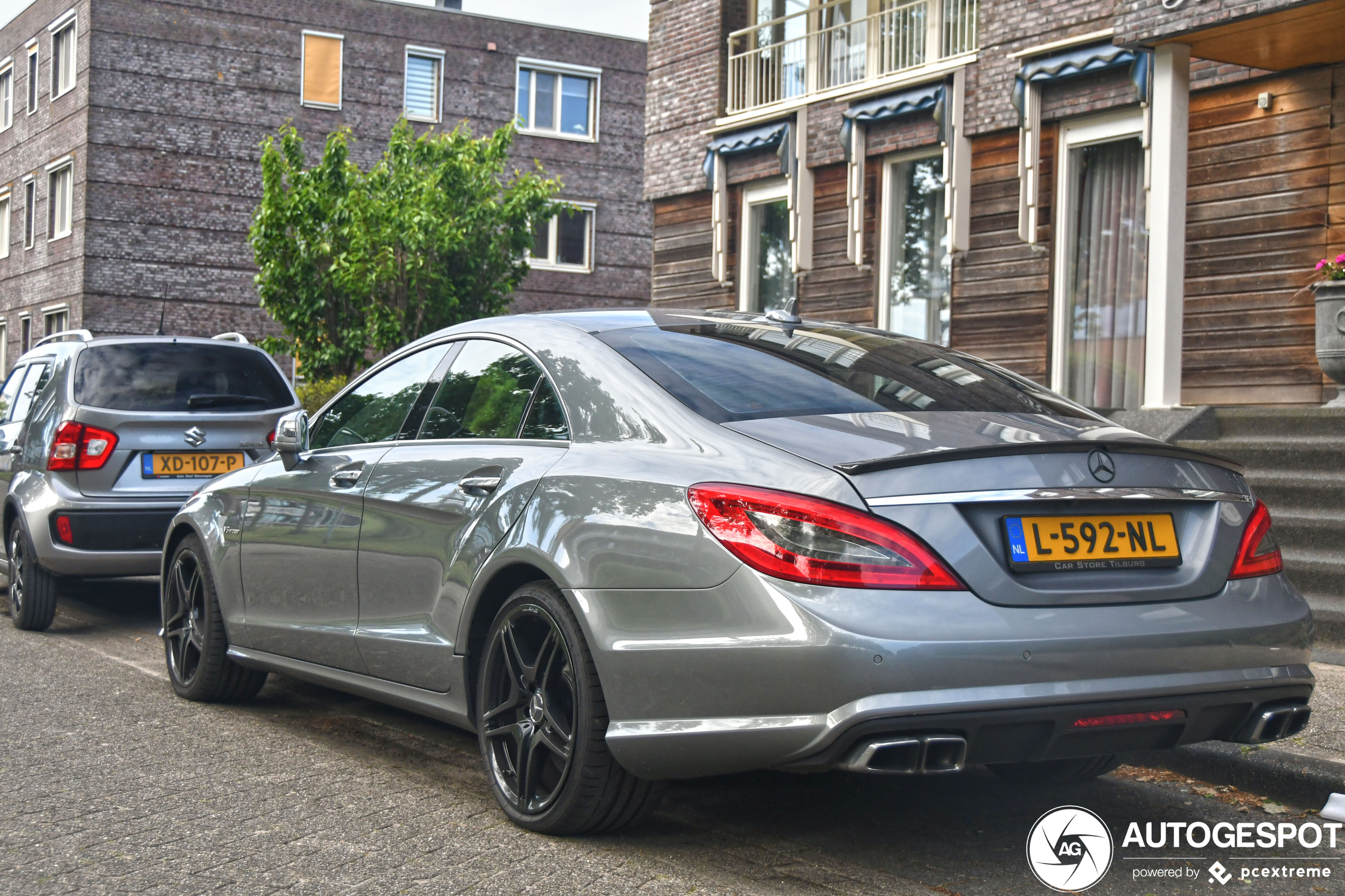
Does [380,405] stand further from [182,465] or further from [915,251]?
[915,251]

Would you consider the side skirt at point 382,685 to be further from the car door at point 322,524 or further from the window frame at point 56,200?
the window frame at point 56,200

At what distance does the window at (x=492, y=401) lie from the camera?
449 cm

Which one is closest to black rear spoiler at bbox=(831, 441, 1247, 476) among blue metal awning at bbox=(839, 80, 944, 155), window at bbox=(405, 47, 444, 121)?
blue metal awning at bbox=(839, 80, 944, 155)

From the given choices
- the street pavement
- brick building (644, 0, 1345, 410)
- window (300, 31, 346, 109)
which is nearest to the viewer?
the street pavement

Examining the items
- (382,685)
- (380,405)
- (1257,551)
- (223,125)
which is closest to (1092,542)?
(1257,551)

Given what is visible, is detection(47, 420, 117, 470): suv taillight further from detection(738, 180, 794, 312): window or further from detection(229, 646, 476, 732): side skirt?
detection(738, 180, 794, 312): window

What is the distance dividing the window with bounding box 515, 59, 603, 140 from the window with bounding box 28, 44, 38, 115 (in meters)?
11.9

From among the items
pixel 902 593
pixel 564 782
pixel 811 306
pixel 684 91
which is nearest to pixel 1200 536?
pixel 902 593

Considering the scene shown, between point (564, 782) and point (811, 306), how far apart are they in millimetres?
12924

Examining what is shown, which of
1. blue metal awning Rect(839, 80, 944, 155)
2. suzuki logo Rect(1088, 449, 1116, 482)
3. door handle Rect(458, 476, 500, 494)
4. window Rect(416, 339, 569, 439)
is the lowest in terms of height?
door handle Rect(458, 476, 500, 494)

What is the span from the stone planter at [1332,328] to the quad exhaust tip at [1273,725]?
22.5 ft

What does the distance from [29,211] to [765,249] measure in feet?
85.7

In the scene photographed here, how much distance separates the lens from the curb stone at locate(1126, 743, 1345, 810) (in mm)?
4750

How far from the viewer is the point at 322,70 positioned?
35281 mm
